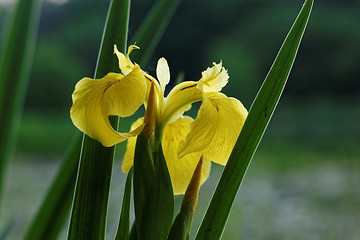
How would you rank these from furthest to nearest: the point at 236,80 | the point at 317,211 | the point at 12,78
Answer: the point at 236,80 → the point at 317,211 → the point at 12,78

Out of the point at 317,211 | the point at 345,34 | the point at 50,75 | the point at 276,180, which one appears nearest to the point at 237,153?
the point at 317,211

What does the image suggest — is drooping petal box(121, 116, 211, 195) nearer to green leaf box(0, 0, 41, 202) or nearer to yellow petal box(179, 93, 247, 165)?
yellow petal box(179, 93, 247, 165)

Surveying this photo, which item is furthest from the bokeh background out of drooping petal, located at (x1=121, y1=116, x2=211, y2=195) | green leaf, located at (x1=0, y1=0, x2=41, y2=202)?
drooping petal, located at (x1=121, y1=116, x2=211, y2=195)

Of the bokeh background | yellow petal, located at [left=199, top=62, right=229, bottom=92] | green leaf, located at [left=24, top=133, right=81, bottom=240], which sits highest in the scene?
the bokeh background

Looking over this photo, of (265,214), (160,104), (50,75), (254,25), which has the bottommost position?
(265,214)

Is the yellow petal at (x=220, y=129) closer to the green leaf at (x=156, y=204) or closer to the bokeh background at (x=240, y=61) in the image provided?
the green leaf at (x=156, y=204)

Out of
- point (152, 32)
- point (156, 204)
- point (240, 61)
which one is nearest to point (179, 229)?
point (156, 204)

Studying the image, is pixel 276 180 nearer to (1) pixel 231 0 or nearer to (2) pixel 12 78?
(1) pixel 231 0
